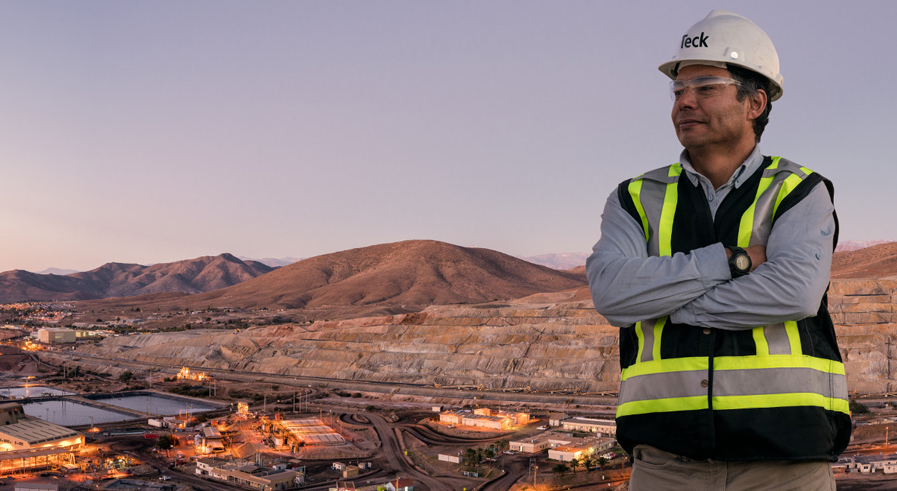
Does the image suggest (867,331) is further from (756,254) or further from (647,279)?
(647,279)

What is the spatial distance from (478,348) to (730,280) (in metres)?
62.2

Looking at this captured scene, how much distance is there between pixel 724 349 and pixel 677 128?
0.88m

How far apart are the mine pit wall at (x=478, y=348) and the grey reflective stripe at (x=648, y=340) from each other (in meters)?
51.4

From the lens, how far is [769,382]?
2412 millimetres

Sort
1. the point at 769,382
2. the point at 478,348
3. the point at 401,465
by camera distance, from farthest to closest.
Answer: the point at 478,348, the point at 401,465, the point at 769,382

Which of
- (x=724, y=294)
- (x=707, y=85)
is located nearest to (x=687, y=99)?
(x=707, y=85)

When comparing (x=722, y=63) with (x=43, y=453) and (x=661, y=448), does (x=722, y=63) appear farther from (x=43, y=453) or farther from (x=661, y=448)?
(x=43, y=453)

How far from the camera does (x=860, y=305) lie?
194 ft

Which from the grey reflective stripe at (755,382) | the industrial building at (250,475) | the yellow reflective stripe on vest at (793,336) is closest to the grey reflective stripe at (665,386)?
the grey reflective stripe at (755,382)

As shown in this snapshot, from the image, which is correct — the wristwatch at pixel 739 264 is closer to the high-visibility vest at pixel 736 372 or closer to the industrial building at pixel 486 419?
the high-visibility vest at pixel 736 372

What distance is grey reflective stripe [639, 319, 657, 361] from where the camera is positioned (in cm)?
263

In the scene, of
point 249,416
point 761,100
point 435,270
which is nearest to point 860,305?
point 249,416

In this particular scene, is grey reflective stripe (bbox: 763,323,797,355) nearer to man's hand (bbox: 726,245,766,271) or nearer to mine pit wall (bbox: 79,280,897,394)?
man's hand (bbox: 726,245,766,271)

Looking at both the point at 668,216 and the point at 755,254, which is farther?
the point at 668,216
